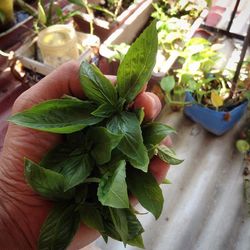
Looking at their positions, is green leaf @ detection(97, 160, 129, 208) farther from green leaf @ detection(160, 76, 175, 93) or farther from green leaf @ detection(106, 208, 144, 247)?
green leaf @ detection(160, 76, 175, 93)

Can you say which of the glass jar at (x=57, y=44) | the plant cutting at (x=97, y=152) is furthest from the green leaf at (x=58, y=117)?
the glass jar at (x=57, y=44)

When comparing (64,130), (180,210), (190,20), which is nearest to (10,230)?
(64,130)

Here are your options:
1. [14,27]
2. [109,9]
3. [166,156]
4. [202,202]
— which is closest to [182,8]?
[109,9]

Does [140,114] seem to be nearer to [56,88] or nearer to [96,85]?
[96,85]

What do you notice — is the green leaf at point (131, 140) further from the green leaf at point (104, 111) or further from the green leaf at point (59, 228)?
the green leaf at point (59, 228)

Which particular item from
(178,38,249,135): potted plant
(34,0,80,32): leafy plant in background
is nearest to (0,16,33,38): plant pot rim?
(34,0,80,32): leafy plant in background

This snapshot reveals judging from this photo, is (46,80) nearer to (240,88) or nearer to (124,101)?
(124,101)
